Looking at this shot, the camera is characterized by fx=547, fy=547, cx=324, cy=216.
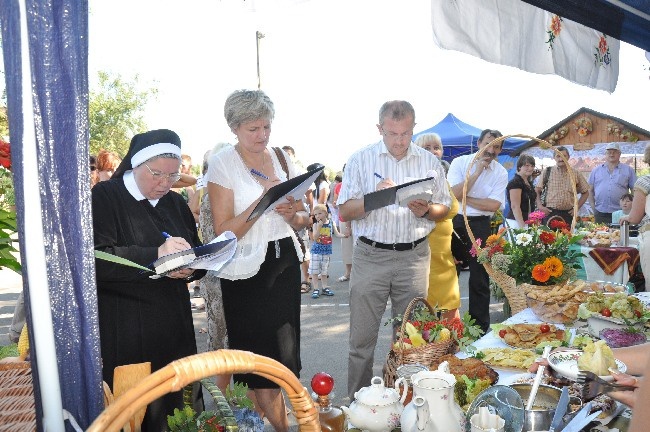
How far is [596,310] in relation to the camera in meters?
2.48

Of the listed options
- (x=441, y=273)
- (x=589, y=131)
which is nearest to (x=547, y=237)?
(x=441, y=273)

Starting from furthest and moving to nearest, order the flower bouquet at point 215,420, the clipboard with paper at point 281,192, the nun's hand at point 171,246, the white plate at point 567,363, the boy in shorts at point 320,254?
the boy in shorts at point 320,254 < the clipboard with paper at point 281,192 < the nun's hand at point 171,246 < the white plate at point 567,363 < the flower bouquet at point 215,420

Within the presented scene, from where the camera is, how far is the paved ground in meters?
4.23

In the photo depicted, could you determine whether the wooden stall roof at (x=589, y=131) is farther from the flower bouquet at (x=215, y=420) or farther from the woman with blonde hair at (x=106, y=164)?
the flower bouquet at (x=215, y=420)

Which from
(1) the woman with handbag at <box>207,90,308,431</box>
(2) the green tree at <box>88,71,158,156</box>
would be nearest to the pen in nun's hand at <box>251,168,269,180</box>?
(1) the woman with handbag at <box>207,90,308,431</box>

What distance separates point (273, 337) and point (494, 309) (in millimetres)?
4033

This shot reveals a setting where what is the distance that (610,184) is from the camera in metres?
8.00

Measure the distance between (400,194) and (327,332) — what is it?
2.79m

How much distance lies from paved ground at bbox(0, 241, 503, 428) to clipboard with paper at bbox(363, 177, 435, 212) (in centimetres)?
141

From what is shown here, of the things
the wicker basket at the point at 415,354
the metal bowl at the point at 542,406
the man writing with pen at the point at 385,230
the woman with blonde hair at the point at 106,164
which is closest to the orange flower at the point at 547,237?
the man writing with pen at the point at 385,230

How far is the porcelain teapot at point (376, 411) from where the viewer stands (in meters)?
1.43

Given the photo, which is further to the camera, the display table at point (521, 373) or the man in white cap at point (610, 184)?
the man in white cap at point (610, 184)

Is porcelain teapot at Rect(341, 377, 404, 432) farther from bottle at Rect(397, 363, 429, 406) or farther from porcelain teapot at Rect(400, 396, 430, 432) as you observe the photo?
bottle at Rect(397, 363, 429, 406)

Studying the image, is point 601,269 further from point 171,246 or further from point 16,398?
point 16,398
